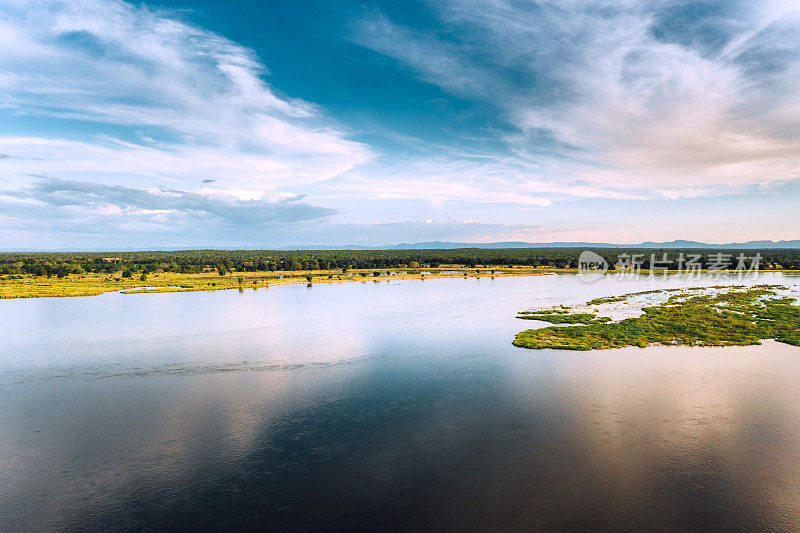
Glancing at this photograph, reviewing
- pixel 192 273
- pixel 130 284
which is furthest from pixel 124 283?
pixel 192 273

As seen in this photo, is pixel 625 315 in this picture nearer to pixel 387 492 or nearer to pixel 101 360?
pixel 387 492

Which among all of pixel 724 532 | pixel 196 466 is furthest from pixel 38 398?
pixel 724 532
